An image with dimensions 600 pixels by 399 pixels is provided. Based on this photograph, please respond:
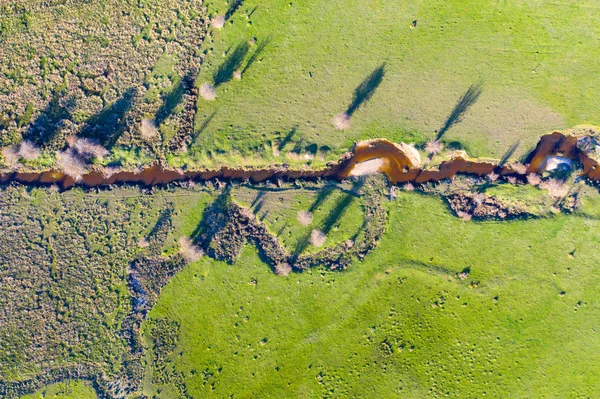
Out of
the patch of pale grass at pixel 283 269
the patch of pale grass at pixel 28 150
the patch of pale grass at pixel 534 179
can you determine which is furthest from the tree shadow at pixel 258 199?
the patch of pale grass at pixel 534 179

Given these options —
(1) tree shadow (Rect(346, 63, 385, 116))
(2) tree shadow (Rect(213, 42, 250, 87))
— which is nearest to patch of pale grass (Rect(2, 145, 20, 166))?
(2) tree shadow (Rect(213, 42, 250, 87))

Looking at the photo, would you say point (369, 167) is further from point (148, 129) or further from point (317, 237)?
point (148, 129)

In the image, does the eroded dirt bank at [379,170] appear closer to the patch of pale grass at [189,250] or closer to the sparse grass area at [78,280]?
the sparse grass area at [78,280]

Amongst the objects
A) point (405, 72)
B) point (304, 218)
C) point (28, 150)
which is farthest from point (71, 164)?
point (405, 72)

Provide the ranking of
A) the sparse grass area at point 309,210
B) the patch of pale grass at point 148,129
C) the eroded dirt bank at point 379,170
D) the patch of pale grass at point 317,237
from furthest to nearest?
the patch of pale grass at point 148,129, the sparse grass area at point 309,210, the eroded dirt bank at point 379,170, the patch of pale grass at point 317,237

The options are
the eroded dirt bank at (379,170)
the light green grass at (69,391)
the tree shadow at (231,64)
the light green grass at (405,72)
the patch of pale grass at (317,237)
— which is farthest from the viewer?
the tree shadow at (231,64)

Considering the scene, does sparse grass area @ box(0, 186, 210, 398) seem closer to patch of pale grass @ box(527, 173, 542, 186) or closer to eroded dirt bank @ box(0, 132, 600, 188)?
eroded dirt bank @ box(0, 132, 600, 188)
